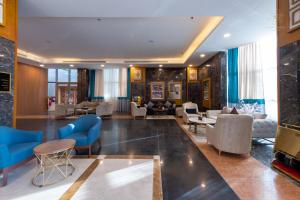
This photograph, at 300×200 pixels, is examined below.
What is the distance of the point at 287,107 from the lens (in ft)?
9.68

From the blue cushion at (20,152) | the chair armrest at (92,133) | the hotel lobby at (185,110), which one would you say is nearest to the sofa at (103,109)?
the hotel lobby at (185,110)

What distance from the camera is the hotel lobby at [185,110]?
95.4 inches

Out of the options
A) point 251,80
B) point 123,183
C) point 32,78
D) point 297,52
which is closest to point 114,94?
point 32,78

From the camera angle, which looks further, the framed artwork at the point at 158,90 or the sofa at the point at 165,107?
the framed artwork at the point at 158,90

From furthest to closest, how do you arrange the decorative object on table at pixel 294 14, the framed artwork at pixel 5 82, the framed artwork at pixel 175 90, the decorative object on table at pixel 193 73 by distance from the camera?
the framed artwork at pixel 175 90, the decorative object on table at pixel 193 73, the framed artwork at pixel 5 82, the decorative object on table at pixel 294 14

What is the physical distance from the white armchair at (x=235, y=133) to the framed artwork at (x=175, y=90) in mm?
7395

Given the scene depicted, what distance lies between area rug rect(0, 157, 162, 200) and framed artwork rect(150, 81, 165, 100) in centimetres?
802

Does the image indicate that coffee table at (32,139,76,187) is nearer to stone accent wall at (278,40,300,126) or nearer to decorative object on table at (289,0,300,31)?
stone accent wall at (278,40,300,126)

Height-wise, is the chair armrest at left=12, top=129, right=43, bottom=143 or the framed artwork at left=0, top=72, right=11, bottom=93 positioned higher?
the framed artwork at left=0, top=72, right=11, bottom=93

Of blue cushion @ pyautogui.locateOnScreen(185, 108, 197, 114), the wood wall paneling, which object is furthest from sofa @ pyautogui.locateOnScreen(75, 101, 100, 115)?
blue cushion @ pyautogui.locateOnScreen(185, 108, 197, 114)

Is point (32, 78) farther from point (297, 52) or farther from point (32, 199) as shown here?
point (297, 52)

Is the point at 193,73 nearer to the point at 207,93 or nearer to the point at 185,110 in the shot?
the point at 207,93

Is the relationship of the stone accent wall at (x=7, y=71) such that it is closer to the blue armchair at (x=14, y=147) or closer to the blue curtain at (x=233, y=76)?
the blue armchair at (x=14, y=147)

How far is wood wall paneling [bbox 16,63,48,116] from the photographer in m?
10.0
